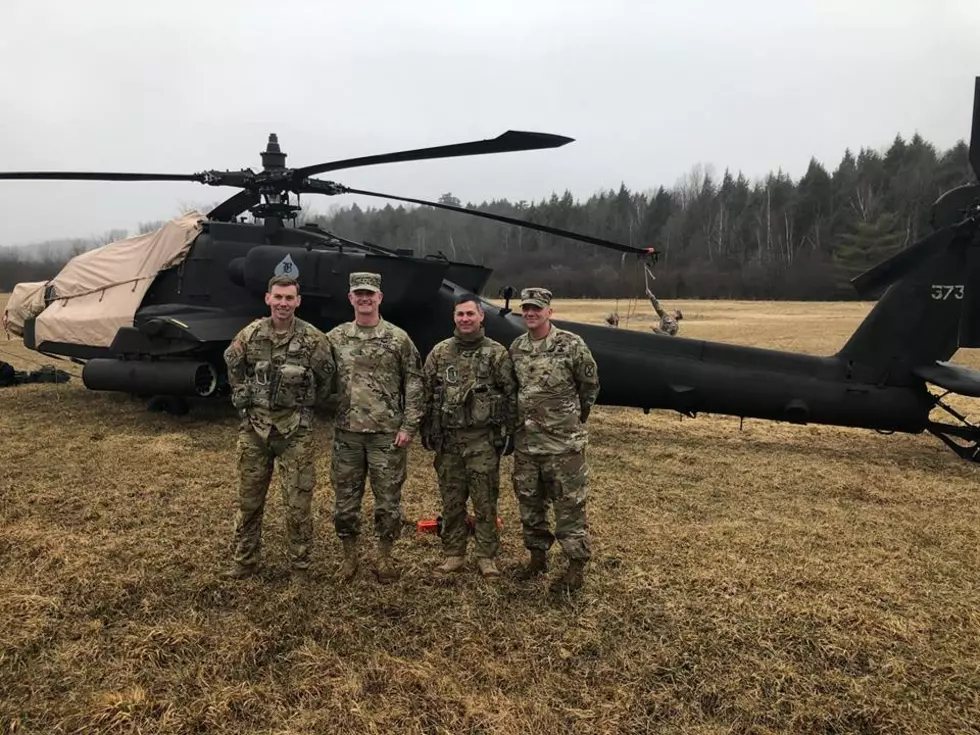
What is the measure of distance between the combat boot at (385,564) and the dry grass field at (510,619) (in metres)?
0.09

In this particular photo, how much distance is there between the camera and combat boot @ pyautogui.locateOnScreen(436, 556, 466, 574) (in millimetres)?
4164

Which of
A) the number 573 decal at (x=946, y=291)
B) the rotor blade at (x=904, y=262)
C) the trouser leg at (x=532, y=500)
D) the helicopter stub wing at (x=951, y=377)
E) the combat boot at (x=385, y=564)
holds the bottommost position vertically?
the combat boot at (x=385, y=564)

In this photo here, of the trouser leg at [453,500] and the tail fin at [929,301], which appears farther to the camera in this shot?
the tail fin at [929,301]

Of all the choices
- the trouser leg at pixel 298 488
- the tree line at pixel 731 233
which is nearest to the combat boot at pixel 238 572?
the trouser leg at pixel 298 488

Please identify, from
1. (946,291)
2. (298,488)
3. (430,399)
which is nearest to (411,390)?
(430,399)

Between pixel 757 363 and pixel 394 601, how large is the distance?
4905 millimetres

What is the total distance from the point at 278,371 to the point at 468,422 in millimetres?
1193

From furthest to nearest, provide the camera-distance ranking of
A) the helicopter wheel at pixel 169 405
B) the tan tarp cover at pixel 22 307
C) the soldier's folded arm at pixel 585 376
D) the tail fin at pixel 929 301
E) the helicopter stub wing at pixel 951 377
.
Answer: the tan tarp cover at pixel 22 307, the helicopter wheel at pixel 169 405, the tail fin at pixel 929 301, the helicopter stub wing at pixel 951 377, the soldier's folded arm at pixel 585 376

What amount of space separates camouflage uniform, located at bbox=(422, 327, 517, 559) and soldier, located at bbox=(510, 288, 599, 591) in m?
0.12

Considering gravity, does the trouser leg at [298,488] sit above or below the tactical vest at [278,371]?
below

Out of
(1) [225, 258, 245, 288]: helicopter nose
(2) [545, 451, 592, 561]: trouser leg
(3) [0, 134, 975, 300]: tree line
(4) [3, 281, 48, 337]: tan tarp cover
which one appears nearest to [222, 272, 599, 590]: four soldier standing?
(2) [545, 451, 592, 561]: trouser leg

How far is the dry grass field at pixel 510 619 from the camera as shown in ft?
9.38

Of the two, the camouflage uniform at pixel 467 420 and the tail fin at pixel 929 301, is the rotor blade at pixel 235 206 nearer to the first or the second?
the camouflage uniform at pixel 467 420

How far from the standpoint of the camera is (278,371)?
3.94 metres
